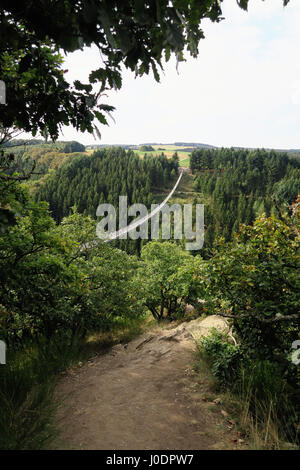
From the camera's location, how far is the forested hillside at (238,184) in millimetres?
82375

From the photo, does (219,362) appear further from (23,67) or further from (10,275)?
(23,67)

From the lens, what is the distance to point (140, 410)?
4176mm

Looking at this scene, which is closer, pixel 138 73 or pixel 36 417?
pixel 138 73

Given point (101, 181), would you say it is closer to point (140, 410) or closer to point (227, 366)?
point (227, 366)

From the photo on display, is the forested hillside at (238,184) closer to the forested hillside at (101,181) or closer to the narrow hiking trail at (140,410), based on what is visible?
the forested hillside at (101,181)

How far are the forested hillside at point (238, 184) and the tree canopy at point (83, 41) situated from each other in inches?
2687

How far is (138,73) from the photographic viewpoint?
7.54ft

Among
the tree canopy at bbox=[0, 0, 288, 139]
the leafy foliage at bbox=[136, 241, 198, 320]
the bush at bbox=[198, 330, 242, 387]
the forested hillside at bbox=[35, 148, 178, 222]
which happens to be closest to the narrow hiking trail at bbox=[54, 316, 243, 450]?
the bush at bbox=[198, 330, 242, 387]

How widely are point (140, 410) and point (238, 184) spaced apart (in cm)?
12111

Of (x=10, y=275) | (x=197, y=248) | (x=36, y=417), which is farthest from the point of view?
(x=197, y=248)

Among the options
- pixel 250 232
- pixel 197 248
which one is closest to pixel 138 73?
pixel 250 232

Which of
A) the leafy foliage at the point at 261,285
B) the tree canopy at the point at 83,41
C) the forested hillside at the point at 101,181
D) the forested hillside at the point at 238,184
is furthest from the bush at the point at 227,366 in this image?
the forested hillside at the point at 101,181
